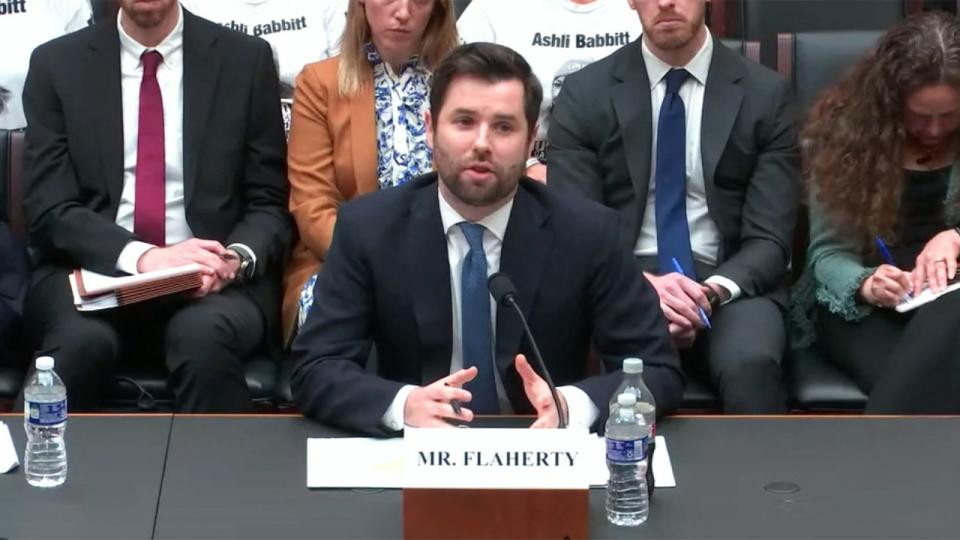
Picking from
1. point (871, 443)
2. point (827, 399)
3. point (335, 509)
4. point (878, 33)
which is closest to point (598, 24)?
point (878, 33)

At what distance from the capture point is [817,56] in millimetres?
3729

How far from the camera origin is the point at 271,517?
2.12 meters

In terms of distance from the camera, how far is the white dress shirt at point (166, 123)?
11.5 feet

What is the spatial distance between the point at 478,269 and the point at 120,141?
1165 mm

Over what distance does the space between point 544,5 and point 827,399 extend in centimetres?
120

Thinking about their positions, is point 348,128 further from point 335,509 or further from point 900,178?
point 335,509

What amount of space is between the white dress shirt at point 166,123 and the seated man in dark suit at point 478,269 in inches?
35.5

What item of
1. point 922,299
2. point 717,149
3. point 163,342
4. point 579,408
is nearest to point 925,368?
point 922,299

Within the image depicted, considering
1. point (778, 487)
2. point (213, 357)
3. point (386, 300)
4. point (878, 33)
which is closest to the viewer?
point (778, 487)

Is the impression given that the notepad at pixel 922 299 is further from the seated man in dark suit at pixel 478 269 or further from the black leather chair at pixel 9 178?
the black leather chair at pixel 9 178

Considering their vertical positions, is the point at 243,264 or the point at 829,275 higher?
the point at 243,264

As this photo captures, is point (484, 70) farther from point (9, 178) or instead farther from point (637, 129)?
point (9, 178)

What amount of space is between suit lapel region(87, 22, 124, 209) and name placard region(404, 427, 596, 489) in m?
1.66

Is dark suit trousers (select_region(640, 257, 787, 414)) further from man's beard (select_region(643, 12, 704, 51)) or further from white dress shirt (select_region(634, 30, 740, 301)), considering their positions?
man's beard (select_region(643, 12, 704, 51))
